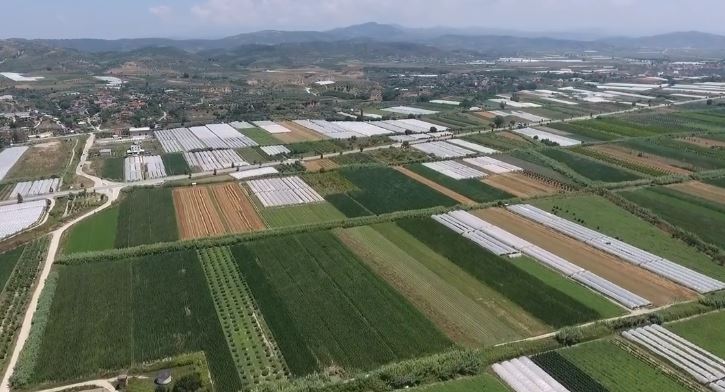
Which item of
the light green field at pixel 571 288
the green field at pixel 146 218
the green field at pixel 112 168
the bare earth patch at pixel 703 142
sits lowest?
the light green field at pixel 571 288

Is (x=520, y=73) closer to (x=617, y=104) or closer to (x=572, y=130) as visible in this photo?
(x=617, y=104)

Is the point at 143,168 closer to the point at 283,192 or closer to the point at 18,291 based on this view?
the point at 283,192

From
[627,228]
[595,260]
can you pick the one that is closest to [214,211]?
[595,260]

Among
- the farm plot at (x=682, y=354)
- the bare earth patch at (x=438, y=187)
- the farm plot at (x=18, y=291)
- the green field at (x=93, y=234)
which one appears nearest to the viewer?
the farm plot at (x=682, y=354)

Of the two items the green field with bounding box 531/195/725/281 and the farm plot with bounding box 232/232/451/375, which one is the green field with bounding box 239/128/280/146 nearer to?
the farm plot with bounding box 232/232/451/375

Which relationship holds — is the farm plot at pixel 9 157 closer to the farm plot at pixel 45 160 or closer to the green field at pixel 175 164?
the farm plot at pixel 45 160

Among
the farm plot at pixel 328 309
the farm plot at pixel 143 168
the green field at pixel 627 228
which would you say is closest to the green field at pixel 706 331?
the green field at pixel 627 228
